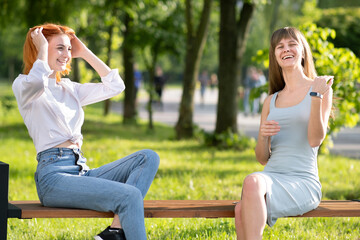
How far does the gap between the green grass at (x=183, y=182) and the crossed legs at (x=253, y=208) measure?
1.10 meters

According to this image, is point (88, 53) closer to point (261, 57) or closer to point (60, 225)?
point (60, 225)

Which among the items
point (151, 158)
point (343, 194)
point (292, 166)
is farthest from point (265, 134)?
point (343, 194)

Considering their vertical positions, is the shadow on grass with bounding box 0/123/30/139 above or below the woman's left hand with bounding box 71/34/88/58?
below

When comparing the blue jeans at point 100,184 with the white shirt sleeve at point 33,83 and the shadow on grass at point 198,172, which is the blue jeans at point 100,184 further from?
the shadow on grass at point 198,172

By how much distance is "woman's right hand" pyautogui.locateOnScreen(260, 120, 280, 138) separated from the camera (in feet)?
12.9

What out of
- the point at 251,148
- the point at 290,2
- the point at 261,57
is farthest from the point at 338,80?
the point at 290,2

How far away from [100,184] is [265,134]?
1.12 meters

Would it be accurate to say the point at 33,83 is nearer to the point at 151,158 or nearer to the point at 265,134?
the point at 151,158

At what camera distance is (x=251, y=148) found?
10977mm

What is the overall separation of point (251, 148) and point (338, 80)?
10.9 feet

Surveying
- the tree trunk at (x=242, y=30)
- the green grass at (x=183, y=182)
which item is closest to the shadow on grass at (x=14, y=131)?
the green grass at (x=183, y=182)

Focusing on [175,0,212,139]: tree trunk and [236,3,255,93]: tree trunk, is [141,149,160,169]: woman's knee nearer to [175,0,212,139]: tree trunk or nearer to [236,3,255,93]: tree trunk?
→ [236,3,255,93]: tree trunk

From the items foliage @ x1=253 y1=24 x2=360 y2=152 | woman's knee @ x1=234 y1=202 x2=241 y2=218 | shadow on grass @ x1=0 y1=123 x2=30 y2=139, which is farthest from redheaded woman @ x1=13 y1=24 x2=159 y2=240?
shadow on grass @ x1=0 y1=123 x2=30 y2=139

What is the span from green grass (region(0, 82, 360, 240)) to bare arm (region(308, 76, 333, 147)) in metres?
1.15
